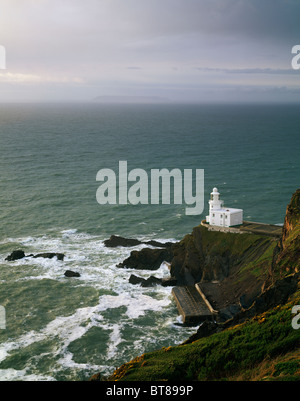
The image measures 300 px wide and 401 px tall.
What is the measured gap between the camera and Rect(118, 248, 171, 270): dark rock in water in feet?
225

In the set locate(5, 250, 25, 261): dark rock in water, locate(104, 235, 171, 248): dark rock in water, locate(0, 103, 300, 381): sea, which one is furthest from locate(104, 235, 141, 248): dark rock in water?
locate(5, 250, 25, 261): dark rock in water

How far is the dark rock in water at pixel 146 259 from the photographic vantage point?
225 feet

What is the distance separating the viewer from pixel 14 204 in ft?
334

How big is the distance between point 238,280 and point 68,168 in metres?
96.4

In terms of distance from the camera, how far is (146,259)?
69.1 meters

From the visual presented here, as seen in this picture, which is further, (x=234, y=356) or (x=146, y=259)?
(x=146, y=259)

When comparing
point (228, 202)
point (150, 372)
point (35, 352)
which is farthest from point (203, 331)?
point (228, 202)

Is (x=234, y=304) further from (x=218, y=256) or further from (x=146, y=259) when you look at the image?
(x=146, y=259)

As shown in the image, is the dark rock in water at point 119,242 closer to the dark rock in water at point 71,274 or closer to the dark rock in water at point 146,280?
the dark rock in water at point 71,274

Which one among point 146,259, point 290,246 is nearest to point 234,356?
point 290,246

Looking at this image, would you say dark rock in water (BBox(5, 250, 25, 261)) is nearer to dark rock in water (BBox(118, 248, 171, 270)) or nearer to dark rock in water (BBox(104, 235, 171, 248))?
dark rock in water (BBox(104, 235, 171, 248))

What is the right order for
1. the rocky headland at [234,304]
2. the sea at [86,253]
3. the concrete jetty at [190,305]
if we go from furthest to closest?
1. the concrete jetty at [190,305]
2. the sea at [86,253]
3. the rocky headland at [234,304]

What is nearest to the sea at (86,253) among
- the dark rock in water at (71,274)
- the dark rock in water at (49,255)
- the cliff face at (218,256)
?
the dark rock in water at (71,274)
